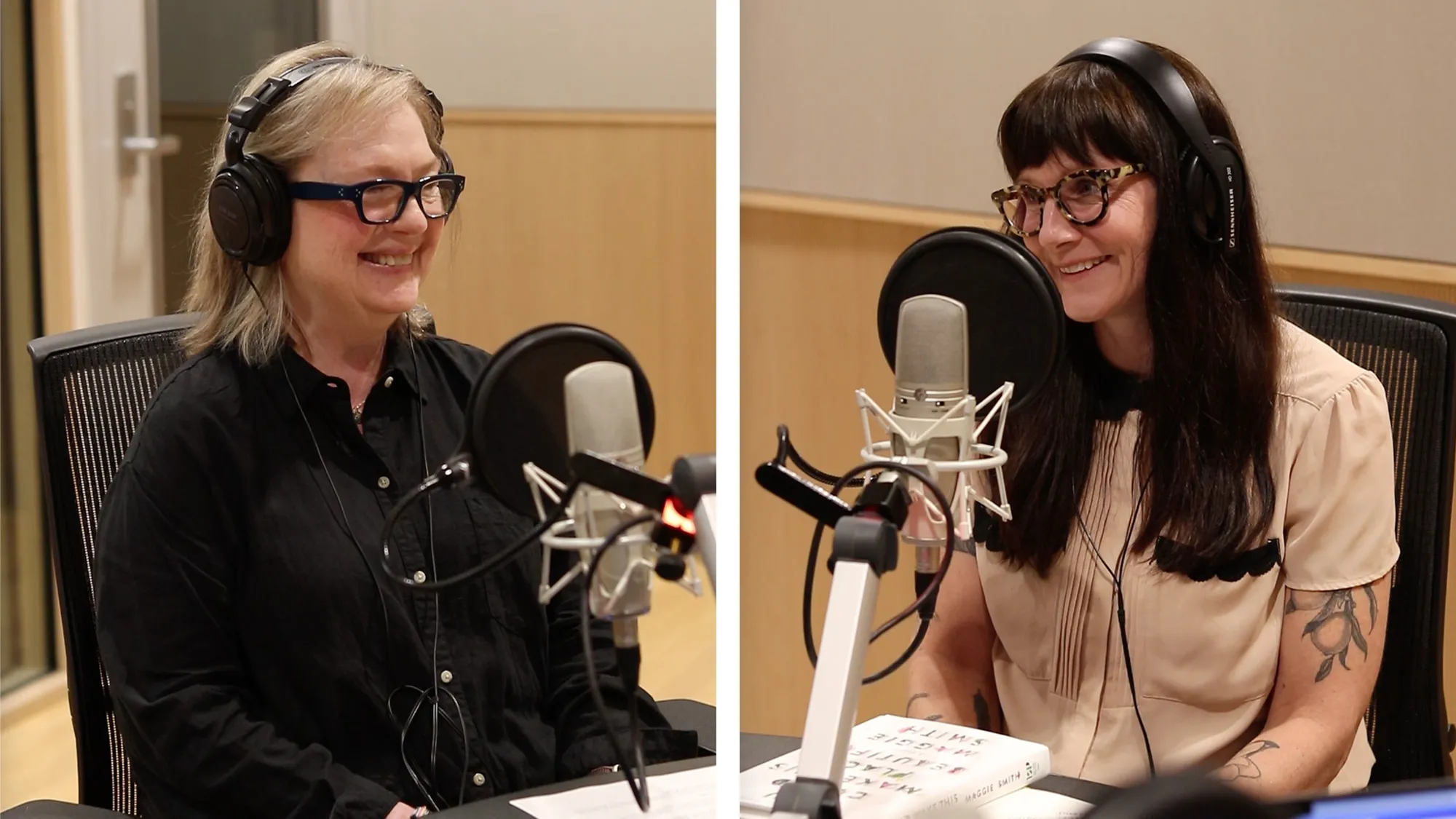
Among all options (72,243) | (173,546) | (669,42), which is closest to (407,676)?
(173,546)

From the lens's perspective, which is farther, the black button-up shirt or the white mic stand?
the black button-up shirt

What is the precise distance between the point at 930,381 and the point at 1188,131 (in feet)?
1.00

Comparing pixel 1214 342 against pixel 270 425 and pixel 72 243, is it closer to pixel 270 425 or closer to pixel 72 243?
pixel 270 425

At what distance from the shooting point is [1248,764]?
117 centimetres

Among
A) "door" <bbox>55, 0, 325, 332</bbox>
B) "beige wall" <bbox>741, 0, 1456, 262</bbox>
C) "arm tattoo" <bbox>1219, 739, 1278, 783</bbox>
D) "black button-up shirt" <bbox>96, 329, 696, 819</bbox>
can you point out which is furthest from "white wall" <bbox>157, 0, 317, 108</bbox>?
"arm tattoo" <bbox>1219, 739, 1278, 783</bbox>

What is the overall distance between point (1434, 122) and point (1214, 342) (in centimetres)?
26

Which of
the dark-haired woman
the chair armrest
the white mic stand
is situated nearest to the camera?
the white mic stand

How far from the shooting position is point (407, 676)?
42.9 inches

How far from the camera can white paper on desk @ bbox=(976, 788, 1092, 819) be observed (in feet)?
3.81

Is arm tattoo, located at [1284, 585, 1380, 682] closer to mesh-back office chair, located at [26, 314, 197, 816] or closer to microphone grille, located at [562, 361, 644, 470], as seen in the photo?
microphone grille, located at [562, 361, 644, 470]

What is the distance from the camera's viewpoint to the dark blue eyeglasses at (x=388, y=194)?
104cm

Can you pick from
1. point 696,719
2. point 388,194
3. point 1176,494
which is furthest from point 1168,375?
point 388,194

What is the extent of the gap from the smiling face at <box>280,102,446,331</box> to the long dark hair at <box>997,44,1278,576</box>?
1.65ft

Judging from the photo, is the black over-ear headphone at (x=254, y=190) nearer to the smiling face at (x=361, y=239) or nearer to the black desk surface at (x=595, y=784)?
the smiling face at (x=361, y=239)
